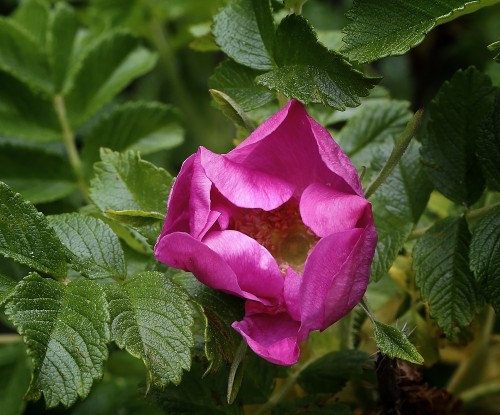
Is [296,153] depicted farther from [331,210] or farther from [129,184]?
[129,184]

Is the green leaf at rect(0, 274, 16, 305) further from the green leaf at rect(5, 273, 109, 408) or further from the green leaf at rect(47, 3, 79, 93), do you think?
the green leaf at rect(47, 3, 79, 93)

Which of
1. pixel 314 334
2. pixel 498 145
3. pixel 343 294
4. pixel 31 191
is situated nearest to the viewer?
pixel 343 294

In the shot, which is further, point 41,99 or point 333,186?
point 41,99

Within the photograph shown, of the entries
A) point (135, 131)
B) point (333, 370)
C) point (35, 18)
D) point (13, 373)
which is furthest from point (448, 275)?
point (35, 18)

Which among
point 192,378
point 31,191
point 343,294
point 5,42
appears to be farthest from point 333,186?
point 5,42

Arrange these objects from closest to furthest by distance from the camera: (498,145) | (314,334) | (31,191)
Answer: (498,145) < (314,334) < (31,191)

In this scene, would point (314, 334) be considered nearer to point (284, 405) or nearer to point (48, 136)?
point (284, 405)
